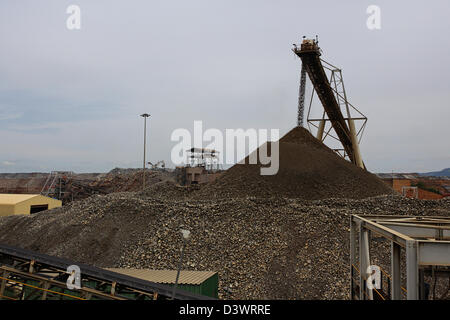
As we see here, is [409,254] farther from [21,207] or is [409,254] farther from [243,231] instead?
[21,207]

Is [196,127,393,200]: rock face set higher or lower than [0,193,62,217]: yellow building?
higher

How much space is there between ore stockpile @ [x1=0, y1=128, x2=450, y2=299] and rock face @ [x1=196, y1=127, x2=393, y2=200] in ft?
0.29

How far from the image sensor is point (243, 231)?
62.0ft

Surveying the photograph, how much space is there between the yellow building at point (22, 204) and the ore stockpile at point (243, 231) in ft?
23.2

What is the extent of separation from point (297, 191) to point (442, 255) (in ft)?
63.8

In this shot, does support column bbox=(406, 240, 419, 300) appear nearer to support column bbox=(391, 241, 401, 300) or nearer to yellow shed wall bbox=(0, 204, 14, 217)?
support column bbox=(391, 241, 401, 300)

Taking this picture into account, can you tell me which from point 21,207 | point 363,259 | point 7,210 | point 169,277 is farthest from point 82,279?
point 21,207

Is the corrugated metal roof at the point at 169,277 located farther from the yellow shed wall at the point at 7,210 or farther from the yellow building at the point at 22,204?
the yellow building at the point at 22,204

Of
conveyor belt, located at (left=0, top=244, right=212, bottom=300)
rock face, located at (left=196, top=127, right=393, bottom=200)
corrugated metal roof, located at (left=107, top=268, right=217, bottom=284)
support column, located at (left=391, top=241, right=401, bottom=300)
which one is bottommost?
corrugated metal roof, located at (left=107, top=268, right=217, bottom=284)

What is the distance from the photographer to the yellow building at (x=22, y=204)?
33.8 m

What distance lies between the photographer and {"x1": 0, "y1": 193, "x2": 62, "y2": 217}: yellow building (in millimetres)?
33781

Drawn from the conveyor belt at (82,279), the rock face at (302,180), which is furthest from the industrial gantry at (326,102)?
the conveyor belt at (82,279)

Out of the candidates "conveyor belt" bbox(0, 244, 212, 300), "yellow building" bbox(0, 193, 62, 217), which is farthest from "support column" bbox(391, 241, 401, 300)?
"yellow building" bbox(0, 193, 62, 217)
